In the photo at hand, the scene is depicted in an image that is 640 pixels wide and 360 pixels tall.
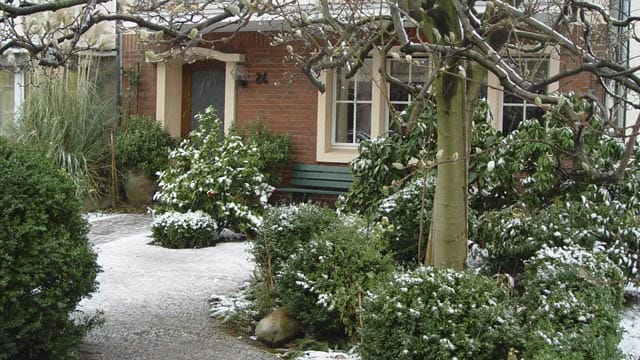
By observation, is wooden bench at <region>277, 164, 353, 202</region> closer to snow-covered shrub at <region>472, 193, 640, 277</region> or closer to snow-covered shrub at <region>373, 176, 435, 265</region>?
snow-covered shrub at <region>373, 176, 435, 265</region>

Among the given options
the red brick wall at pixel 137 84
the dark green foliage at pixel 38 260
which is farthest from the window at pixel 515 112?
the dark green foliage at pixel 38 260

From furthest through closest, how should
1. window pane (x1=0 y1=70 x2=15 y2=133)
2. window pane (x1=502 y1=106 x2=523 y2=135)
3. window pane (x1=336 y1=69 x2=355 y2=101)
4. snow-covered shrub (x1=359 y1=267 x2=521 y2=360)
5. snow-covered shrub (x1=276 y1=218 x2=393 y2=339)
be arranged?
1. window pane (x1=0 y1=70 x2=15 y2=133)
2. window pane (x1=336 y1=69 x2=355 y2=101)
3. window pane (x1=502 y1=106 x2=523 y2=135)
4. snow-covered shrub (x1=276 y1=218 x2=393 y2=339)
5. snow-covered shrub (x1=359 y1=267 x2=521 y2=360)

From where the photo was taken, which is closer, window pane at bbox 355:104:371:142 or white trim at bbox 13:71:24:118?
window pane at bbox 355:104:371:142

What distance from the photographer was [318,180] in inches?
506

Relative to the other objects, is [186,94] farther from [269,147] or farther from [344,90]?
[344,90]

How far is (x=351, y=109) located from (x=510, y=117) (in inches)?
96.4

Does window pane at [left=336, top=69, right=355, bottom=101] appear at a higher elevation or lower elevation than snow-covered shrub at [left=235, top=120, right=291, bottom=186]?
higher

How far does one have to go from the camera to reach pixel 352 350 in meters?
6.11

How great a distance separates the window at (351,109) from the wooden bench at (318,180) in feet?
1.87

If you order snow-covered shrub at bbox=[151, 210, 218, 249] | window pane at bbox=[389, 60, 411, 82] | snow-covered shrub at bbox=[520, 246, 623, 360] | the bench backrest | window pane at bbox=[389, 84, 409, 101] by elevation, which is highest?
window pane at bbox=[389, 60, 411, 82]

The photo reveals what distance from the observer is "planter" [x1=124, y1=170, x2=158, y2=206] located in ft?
43.3

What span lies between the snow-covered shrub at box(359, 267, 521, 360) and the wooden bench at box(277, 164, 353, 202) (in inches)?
277

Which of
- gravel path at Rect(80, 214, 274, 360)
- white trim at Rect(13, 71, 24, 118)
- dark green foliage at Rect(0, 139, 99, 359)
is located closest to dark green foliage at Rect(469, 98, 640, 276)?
gravel path at Rect(80, 214, 274, 360)

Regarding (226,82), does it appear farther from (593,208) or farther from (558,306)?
(558,306)
